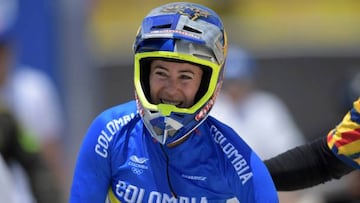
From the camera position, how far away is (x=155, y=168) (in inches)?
210

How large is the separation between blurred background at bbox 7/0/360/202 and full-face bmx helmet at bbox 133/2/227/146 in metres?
3.26

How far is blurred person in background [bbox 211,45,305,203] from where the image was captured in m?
9.84

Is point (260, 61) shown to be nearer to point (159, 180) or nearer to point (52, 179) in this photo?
point (52, 179)

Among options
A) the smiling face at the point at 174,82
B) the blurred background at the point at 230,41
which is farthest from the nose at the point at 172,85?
the blurred background at the point at 230,41

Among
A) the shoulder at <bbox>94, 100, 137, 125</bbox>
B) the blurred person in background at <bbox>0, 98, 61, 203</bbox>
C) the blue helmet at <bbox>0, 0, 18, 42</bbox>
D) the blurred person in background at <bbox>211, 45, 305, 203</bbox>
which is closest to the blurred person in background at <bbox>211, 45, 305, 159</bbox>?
the blurred person in background at <bbox>211, 45, 305, 203</bbox>

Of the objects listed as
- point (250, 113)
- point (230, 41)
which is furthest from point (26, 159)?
point (230, 41)

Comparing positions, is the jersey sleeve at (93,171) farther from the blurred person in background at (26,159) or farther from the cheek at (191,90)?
the blurred person in background at (26,159)

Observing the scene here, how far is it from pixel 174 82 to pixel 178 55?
12 cm

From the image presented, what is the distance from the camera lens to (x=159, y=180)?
532cm

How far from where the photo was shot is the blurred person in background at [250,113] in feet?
32.3

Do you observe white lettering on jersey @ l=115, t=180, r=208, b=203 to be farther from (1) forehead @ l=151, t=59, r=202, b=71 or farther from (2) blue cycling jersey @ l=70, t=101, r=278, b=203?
(1) forehead @ l=151, t=59, r=202, b=71

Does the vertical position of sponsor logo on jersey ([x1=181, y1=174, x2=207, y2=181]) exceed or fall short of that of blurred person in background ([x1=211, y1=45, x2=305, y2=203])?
it exceeds it

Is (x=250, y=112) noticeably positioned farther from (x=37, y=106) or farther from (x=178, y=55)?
(x=178, y=55)

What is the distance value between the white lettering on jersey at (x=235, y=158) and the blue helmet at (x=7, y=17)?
3429 millimetres
